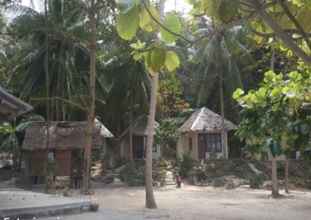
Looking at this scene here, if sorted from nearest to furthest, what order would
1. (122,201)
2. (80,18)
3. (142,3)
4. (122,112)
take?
(142,3) → (122,201) → (80,18) → (122,112)

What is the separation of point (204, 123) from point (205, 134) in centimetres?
130

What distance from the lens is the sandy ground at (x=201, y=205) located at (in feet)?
45.1

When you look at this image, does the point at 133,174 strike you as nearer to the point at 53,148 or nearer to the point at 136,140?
the point at 53,148

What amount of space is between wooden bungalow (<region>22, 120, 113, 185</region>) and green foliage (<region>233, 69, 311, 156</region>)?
19.3 meters

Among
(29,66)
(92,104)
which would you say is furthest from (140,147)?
(92,104)

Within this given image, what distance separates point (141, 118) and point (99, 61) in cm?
518

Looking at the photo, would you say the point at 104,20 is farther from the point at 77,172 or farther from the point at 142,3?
the point at 142,3

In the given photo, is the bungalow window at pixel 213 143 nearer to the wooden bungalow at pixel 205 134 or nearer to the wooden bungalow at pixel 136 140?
the wooden bungalow at pixel 205 134

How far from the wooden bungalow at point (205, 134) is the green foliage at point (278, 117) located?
85.3ft

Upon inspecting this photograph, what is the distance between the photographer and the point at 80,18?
74.9ft

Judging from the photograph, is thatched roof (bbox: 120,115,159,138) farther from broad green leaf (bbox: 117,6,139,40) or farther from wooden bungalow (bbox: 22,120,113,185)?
broad green leaf (bbox: 117,6,139,40)

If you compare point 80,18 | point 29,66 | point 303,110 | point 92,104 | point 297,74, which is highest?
point 80,18

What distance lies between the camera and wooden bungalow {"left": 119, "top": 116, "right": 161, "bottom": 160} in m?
30.0

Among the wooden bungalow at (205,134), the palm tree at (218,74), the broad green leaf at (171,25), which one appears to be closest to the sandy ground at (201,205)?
the wooden bungalow at (205,134)
